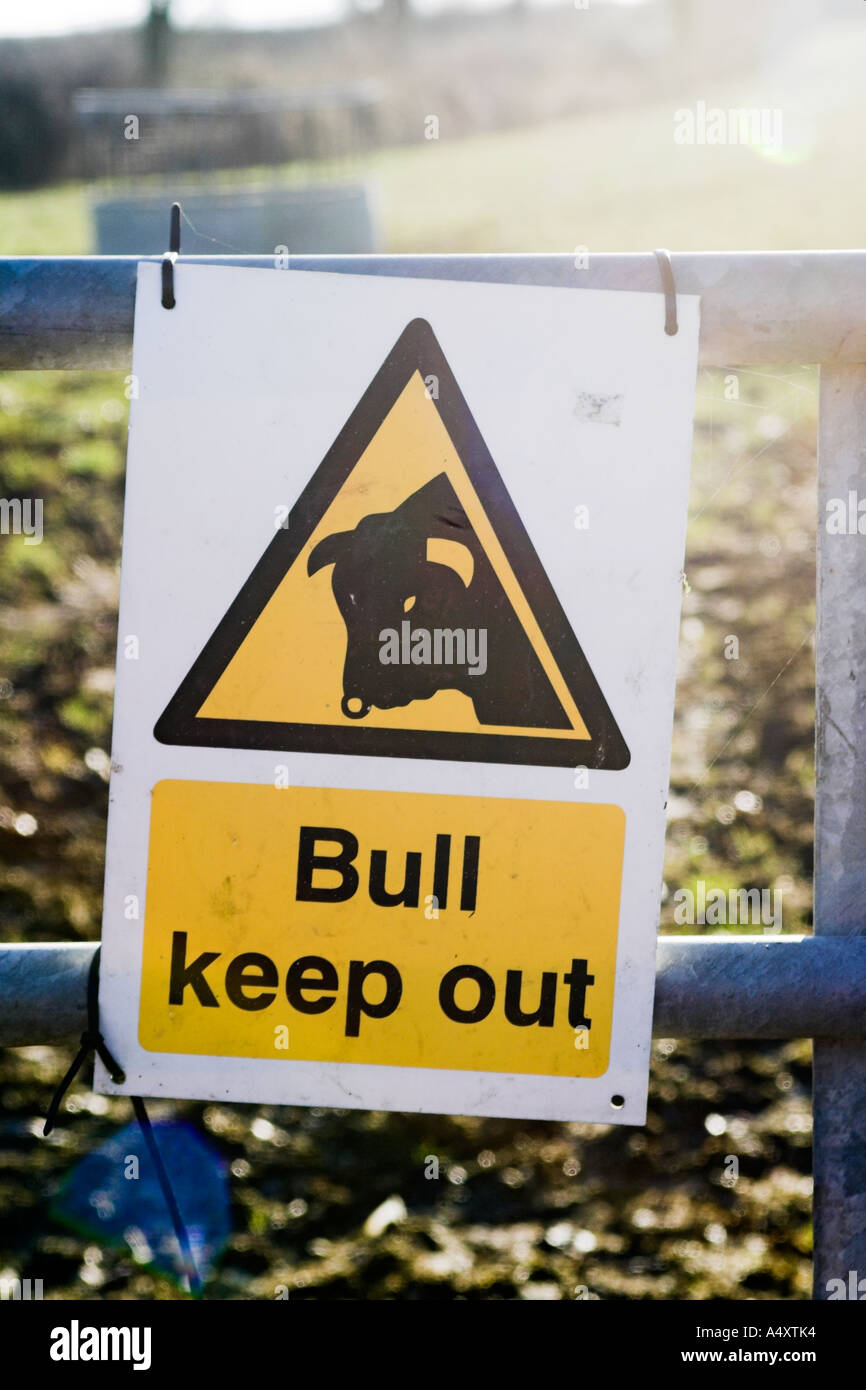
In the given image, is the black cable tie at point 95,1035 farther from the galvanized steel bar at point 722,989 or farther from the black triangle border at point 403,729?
the black triangle border at point 403,729

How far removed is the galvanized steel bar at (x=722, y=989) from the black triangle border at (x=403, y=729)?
0.78ft

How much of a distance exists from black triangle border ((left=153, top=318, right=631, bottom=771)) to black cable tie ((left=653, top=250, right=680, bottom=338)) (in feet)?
0.76

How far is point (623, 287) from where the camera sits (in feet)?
4.17

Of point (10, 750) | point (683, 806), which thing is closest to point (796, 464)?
point (683, 806)

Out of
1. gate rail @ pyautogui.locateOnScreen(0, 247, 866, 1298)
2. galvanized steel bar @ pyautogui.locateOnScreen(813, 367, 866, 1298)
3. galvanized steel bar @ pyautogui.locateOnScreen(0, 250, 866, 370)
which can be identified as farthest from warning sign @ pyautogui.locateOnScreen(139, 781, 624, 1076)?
galvanized steel bar @ pyautogui.locateOnScreen(0, 250, 866, 370)

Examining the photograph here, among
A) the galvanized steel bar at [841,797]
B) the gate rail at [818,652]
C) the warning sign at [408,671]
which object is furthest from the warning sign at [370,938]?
the galvanized steel bar at [841,797]

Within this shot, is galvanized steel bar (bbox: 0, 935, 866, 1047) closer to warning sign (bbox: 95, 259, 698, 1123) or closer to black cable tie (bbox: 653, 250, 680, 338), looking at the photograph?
warning sign (bbox: 95, 259, 698, 1123)

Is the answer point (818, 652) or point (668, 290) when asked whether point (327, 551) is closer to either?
point (668, 290)

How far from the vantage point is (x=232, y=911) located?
131 cm

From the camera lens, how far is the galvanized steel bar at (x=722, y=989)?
1281 mm

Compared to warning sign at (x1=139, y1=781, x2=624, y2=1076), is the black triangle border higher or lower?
higher

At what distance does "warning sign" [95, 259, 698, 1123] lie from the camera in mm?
1268

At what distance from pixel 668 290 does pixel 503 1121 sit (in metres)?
2.07
